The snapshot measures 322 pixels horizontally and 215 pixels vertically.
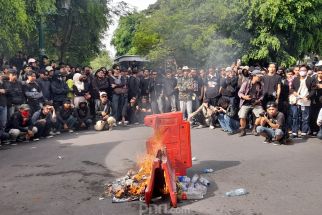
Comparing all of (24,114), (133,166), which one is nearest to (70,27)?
(24,114)

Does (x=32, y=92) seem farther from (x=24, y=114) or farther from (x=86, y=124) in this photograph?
(x=86, y=124)

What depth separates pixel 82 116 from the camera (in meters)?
14.2

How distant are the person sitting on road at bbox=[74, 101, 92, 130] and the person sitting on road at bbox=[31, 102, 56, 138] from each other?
1058mm

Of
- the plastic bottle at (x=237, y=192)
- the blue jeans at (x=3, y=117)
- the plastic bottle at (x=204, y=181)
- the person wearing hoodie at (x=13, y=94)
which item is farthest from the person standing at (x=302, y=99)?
the blue jeans at (x=3, y=117)

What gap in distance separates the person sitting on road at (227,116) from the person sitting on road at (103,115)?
353cm

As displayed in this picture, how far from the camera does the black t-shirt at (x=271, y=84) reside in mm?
11195

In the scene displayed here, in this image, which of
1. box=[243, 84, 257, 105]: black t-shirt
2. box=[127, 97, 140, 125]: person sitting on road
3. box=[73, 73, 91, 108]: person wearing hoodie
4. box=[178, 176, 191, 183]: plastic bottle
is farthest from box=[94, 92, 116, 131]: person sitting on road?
box=[178, 176, 191, 183]: plastic bottle

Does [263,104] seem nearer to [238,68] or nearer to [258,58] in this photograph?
[238,68]

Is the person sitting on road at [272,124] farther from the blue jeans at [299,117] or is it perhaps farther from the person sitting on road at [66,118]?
the person sitting on road at [66,118]

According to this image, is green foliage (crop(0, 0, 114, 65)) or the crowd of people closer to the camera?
the crowd of people

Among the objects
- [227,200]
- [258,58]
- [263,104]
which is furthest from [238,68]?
[258,58]

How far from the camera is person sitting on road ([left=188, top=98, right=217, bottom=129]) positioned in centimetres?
1363

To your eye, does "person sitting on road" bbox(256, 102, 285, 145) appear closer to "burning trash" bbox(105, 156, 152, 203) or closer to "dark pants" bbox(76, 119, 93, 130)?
"burning trash" bbox(105, 156, 152, 203)

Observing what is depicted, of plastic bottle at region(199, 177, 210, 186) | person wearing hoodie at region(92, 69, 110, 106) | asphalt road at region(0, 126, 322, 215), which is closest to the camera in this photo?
asphalt road at region(0, 126, 322, 215)
